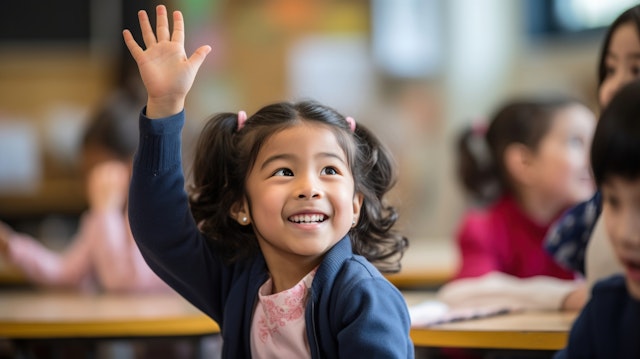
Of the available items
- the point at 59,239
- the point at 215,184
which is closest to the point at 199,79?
the point at 59,239

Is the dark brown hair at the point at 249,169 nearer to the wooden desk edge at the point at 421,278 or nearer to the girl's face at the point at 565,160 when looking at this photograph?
the girl's face at the point at 565,160

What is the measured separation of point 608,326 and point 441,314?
2.22 ft

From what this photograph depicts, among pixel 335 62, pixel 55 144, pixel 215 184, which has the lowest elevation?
pixel 55 144

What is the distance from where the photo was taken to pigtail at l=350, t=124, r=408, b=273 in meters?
1.54

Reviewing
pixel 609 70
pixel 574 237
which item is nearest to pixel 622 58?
pixel 609 70

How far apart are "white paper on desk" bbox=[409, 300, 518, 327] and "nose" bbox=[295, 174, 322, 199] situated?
0.41 meters

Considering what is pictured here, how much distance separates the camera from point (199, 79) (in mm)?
5961

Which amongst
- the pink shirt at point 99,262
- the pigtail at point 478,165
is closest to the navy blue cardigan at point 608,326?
the pigtail at point 478,165

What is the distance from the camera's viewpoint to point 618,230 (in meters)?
1.09

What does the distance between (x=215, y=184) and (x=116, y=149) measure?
5.28 ft

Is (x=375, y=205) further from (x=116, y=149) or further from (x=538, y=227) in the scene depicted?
(x=116, y=149)

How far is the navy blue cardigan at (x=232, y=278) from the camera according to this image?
131cm

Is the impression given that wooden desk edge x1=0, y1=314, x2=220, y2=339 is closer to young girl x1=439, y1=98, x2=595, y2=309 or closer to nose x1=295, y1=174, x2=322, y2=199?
nose x1=295, y1=174, x2=322, y2=199

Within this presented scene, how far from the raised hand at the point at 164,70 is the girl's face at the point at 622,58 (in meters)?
0.76
